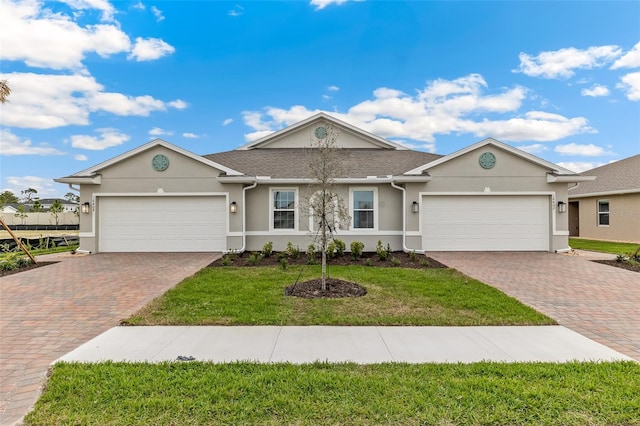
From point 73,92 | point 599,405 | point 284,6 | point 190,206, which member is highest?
point 284,6

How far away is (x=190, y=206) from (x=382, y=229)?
7769mm

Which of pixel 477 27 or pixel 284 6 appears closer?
pixel 284 6

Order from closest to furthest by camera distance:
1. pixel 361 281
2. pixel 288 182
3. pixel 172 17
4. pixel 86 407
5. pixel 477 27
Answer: pixel 86 407, pixel 361 281, pixel 288 182, pixel 172 17, pixel 477 27

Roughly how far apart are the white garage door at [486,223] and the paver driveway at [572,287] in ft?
2.49

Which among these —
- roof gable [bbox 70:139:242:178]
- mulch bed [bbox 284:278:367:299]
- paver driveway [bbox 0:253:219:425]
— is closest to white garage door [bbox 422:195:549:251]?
mulch bed [bbox 284:278:367:299]

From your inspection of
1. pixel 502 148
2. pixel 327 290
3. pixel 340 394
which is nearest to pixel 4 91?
pixel 327 290

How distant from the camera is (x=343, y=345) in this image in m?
4.33

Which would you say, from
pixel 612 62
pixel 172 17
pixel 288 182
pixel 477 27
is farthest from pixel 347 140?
pixel 612 62

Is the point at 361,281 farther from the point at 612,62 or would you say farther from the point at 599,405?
the point at 612,62

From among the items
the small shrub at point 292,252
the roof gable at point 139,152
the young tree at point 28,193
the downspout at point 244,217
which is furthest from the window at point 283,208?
the young tree at point 28,193

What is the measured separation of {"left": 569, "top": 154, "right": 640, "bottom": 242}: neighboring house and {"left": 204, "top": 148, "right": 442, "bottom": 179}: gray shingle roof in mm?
10953

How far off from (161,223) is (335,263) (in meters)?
7.31

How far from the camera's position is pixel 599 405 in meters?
2.95

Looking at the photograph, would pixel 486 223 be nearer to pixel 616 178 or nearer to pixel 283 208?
pixel 283 208
